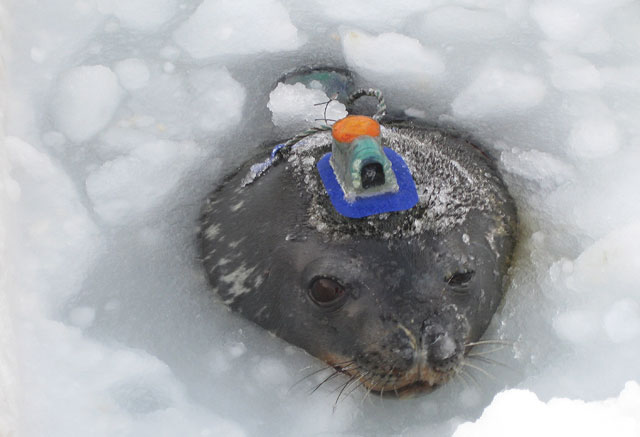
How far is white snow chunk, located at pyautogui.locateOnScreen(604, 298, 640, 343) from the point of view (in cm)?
314

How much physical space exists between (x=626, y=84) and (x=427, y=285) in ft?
7.13

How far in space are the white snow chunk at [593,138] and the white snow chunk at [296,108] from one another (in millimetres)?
1184

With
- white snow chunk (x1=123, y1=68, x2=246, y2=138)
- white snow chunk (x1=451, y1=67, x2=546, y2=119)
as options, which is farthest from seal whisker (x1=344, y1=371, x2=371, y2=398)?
white snow chunk (x1=451, y1=67, x2=546, y2=119)

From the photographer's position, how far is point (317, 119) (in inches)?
146

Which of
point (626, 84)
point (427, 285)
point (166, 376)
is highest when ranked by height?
point (427, 285)

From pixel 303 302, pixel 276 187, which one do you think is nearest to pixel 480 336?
pixel 303 302

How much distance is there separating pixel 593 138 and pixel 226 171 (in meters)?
1.86

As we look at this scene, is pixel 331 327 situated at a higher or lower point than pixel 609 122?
higher

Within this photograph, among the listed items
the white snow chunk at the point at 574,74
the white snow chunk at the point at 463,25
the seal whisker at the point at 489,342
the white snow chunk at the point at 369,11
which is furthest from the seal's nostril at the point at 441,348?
the white snow chunk at the point at 369,11

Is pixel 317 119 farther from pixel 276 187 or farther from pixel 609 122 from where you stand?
pixel 609 122

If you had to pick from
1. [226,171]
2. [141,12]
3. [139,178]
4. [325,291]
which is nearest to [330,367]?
[325,291]

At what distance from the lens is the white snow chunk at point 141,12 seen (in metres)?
4.50

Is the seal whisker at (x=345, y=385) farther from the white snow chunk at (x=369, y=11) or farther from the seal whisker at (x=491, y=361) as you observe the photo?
the white snow chunk at (x=369, y=11)

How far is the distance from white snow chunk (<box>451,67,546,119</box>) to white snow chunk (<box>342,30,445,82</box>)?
22 centimetres
